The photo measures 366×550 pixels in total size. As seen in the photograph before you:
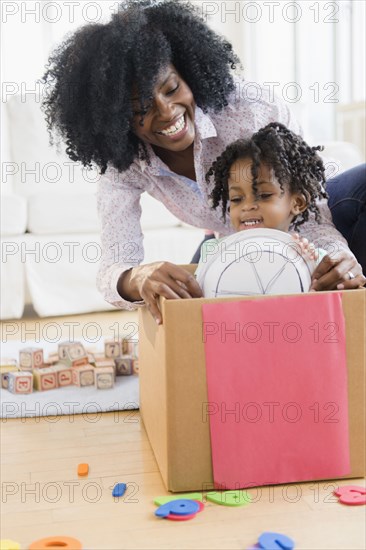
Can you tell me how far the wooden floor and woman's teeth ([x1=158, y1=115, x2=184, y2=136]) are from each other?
0.63 metres

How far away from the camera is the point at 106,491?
1.22 meters

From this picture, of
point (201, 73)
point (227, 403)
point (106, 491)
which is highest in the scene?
point (201, 73)

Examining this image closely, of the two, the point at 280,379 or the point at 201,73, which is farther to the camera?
the point at 201,73

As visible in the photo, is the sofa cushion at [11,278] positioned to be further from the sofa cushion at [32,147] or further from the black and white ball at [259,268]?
the black and white ball at [259,268]

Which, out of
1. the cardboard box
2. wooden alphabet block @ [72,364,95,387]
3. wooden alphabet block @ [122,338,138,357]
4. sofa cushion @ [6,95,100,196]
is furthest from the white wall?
the cardboard box

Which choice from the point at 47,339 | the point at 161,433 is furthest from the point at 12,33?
the point at 161,433

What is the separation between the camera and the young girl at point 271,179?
4.66 feet

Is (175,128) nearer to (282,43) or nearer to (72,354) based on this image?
(72,354)

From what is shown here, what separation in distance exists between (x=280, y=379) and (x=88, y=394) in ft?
2.47

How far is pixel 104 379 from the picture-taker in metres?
1.83

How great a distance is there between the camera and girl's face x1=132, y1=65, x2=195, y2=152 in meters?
1.45

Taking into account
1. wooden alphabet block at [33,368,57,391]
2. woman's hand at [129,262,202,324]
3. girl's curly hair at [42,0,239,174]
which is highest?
girl's curly hair at [42,0,239,174]

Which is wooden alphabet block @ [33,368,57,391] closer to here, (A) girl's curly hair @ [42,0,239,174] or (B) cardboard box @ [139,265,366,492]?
(A) girl's curly hair @ [42,0,239,174]

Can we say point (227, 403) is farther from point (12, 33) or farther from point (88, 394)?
point (12, 33)
